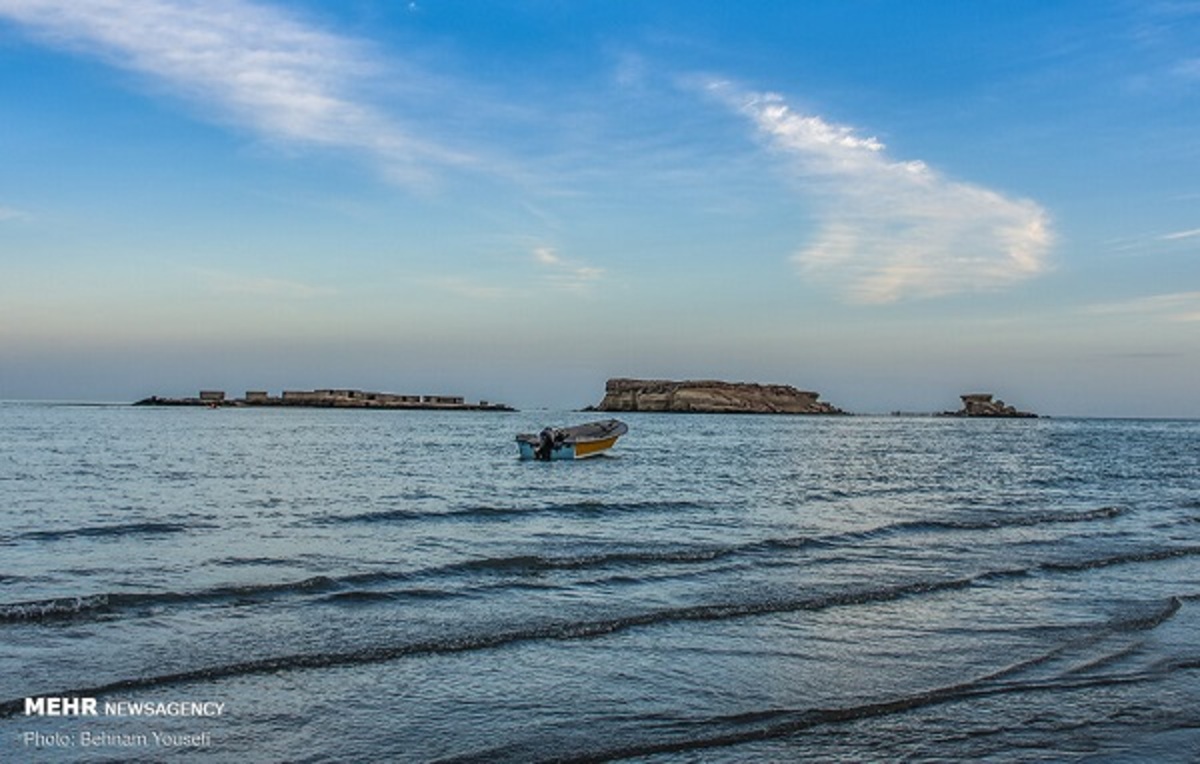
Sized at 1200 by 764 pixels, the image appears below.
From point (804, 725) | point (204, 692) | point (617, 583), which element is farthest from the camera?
point (617, 583)

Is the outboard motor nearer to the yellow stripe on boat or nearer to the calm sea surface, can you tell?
the yellow stripe on boat

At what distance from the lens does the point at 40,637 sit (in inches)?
388

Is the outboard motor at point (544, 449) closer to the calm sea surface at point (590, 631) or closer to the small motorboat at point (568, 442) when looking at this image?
the small motorboat at point (568, 442)

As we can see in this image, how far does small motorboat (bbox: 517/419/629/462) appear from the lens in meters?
43.4

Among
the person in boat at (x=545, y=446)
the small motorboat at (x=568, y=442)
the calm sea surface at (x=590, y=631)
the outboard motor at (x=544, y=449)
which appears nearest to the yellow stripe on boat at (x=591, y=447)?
the small motorboat at (x=568, y=442)

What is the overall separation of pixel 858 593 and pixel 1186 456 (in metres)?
60.3

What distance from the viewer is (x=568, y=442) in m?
44.0

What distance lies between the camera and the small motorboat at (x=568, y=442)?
43.4 metres

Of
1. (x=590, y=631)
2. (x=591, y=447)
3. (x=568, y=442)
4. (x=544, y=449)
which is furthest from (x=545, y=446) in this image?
(x=590, y=631)

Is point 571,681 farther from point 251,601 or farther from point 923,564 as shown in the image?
point 923,564

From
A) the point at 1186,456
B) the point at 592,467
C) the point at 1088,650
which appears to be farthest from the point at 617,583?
the point at 1186,456

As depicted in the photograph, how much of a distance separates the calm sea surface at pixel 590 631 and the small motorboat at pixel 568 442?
18254 mm

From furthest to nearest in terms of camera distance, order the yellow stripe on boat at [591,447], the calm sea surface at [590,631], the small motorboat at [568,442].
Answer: the yellow stripe on boat at [591,447], the small motorboat at [568,442], the calm sea surface at [590,631]

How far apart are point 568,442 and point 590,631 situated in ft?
110
